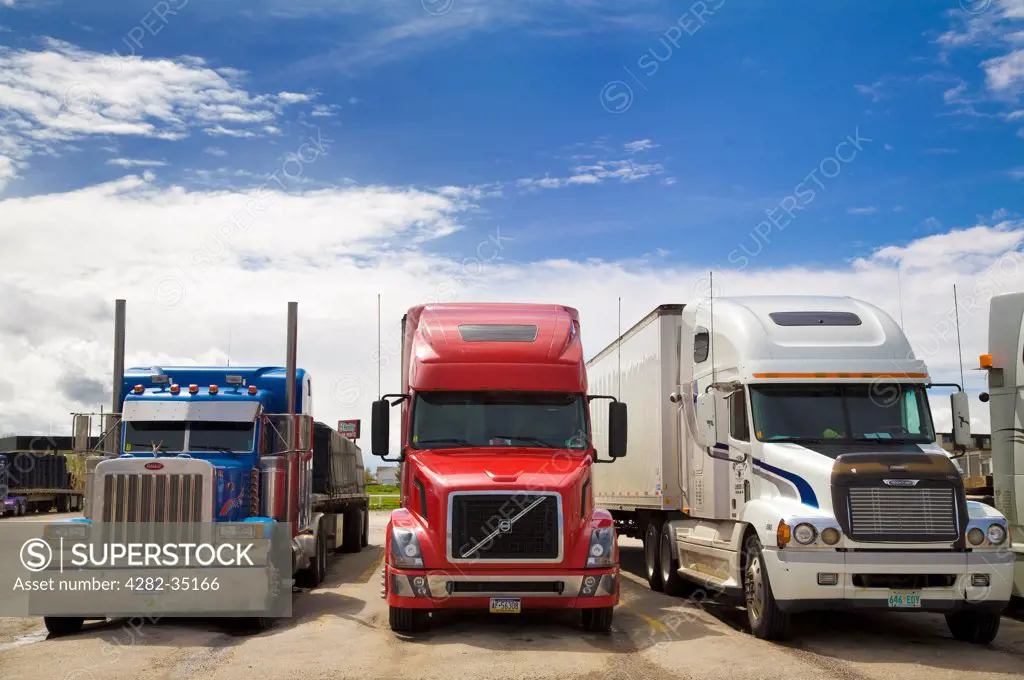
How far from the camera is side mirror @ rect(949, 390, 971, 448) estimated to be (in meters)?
12.0

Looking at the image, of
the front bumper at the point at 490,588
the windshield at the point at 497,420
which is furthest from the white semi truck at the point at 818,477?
the front bumper at the point at 490,588

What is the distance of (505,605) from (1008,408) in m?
7.57

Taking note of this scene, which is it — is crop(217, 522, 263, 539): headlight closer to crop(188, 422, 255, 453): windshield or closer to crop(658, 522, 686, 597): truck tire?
crop(188, 422, 255, 453): windshield

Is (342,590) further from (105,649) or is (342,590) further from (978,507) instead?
(978,507)

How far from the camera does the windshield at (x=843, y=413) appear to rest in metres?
11.8

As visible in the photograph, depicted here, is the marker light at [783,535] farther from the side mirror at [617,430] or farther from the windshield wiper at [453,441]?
the windshield wiper at [453,441]

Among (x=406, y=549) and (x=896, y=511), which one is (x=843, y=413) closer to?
(x=896, y=511)

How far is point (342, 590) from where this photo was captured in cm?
1623

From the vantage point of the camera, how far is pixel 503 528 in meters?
11.2

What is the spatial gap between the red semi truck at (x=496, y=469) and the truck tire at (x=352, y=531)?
41.2 ft

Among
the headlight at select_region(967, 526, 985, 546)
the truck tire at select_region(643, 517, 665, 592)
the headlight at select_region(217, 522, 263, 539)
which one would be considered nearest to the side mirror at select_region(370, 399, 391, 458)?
the headlight at select_region(217, 522, 263, 539)

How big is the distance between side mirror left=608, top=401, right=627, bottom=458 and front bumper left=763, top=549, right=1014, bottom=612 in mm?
2850

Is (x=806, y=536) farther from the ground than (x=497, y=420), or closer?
closer

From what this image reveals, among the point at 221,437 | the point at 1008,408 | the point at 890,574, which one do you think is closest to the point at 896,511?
the point at 890,574
